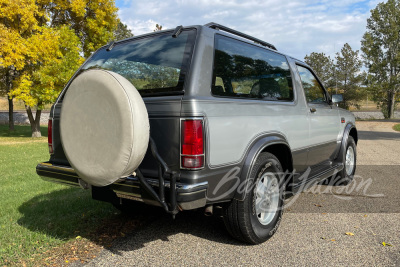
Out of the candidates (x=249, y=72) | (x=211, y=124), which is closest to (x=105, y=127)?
(x=211, y=124)

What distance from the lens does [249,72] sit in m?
3.34

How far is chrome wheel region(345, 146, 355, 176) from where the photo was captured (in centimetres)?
570

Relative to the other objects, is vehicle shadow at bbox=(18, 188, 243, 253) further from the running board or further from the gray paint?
the running board

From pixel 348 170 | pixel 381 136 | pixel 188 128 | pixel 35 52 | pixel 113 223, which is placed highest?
pixel 35 52

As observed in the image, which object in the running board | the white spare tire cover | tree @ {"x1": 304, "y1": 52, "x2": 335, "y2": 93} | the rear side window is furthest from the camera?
tree @ {"x1": 304, "y1": 52, "x2": 335, "y2": 93}

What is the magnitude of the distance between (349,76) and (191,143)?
40646 millimetres

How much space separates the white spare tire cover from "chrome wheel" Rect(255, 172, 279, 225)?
55.1 inches

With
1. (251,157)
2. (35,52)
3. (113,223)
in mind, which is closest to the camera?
(251,157)

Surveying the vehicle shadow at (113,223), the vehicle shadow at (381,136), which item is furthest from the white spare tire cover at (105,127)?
the vehicle shadow at (381,136)

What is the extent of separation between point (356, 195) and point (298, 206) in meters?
1.20

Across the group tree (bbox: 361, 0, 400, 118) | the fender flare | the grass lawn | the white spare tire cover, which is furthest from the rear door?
tree (bbox: 361, 0, 400, 118)

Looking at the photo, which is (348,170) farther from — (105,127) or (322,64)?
(322,64)

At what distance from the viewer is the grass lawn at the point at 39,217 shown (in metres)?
3.10

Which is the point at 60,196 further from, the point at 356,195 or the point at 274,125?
A: the point at 356,195
